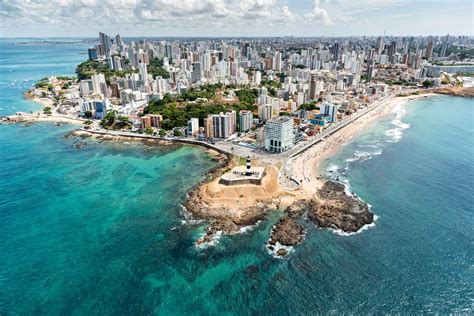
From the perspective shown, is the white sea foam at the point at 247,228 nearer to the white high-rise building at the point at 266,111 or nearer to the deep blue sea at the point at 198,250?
the deep blue sea at the point at 198,250

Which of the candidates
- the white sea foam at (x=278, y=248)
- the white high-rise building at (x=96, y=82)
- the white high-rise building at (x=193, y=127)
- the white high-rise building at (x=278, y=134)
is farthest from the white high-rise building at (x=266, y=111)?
the white high-rise building at (x=96, y=82)

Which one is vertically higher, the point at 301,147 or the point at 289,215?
the point at 301,147

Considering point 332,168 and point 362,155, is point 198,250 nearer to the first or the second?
point 332,168

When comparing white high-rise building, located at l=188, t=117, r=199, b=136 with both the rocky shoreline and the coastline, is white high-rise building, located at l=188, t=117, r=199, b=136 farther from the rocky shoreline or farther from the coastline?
the rocky shoreline

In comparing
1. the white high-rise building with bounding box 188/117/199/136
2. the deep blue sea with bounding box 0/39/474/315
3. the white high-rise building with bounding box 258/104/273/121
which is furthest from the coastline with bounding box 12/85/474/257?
the white high-rise building with bounding box 258/104/273/121

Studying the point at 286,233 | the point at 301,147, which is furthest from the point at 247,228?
the point at 301,147

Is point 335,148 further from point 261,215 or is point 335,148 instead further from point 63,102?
point 63,102
